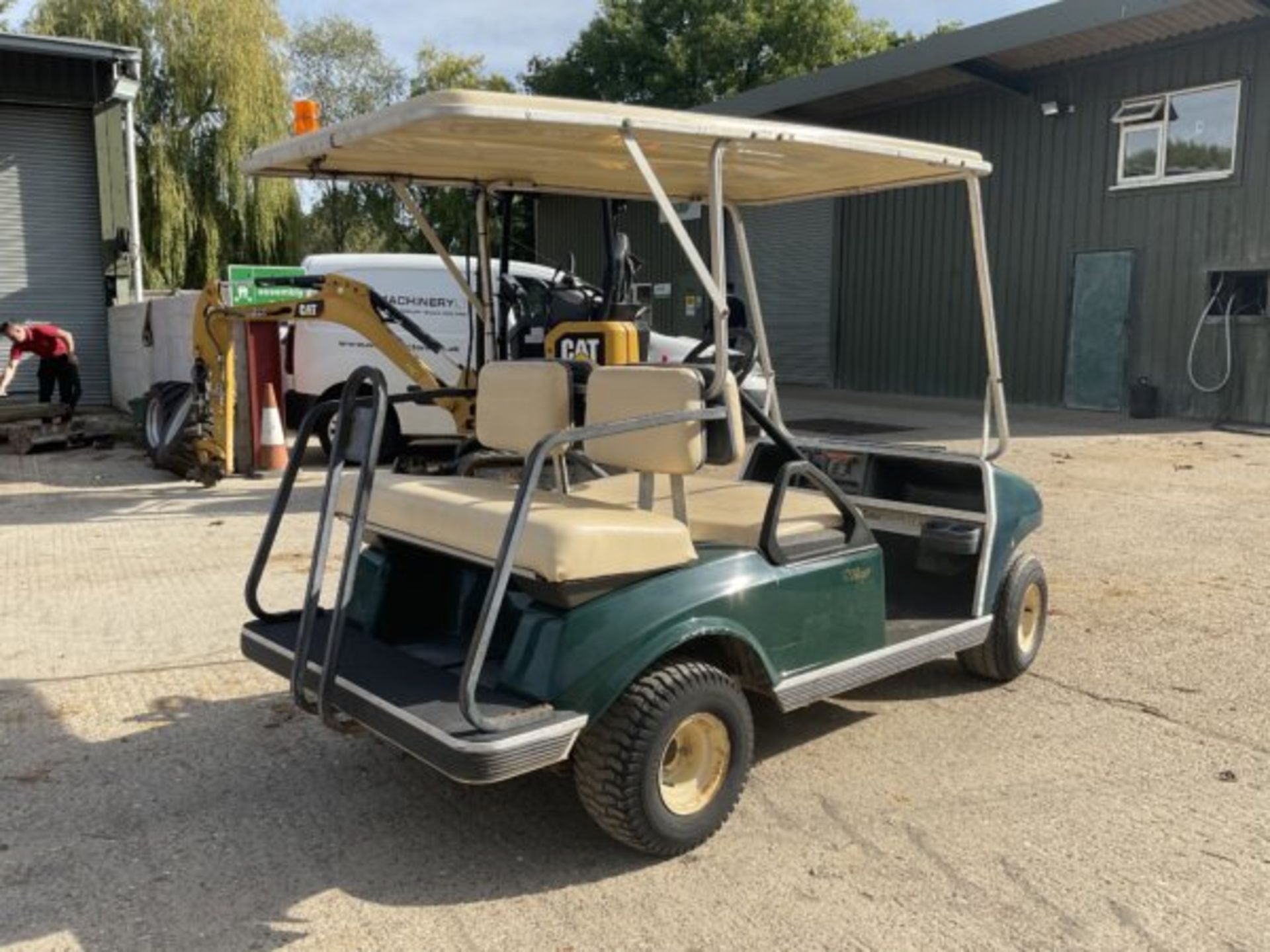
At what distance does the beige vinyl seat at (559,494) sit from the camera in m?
2.86

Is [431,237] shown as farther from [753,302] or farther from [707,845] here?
[707,845]

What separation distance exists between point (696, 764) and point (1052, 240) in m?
13.7

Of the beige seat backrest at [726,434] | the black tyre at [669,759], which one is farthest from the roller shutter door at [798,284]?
the black tyre at [669,759]

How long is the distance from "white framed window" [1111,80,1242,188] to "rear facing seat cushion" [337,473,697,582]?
1273 cm

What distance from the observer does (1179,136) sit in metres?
13.6

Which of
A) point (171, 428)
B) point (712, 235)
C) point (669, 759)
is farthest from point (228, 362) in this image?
point (669, 759)

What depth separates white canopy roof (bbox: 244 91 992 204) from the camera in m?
3.09

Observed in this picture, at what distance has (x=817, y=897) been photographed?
2809 mm

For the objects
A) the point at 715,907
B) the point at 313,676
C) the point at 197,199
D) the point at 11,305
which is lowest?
the point at 715,907

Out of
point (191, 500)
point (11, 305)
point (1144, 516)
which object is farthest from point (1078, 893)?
point (11, 305)

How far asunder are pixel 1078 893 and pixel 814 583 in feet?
3.56

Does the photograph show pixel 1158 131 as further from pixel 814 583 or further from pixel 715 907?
pixel 715 907

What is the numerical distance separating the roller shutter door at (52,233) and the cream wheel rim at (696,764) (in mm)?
14521

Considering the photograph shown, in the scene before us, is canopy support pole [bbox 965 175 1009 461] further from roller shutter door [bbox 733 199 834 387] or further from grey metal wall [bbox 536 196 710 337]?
grey metal wall [bbox 536 196 710 337]
